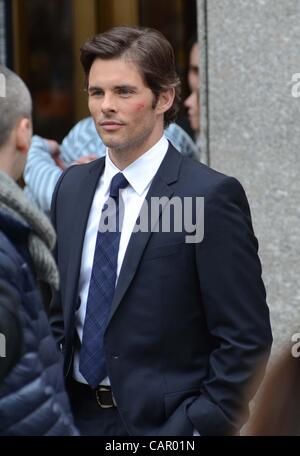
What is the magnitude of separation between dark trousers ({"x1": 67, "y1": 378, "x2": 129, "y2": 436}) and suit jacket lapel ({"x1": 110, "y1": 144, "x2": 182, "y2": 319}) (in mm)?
323

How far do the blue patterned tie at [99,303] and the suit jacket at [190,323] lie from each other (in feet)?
0.20

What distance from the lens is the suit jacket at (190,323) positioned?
3479mm

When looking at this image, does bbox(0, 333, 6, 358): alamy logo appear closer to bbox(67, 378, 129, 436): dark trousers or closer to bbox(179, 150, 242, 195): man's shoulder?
bbox(67, 378, 129, 436): dark trousers

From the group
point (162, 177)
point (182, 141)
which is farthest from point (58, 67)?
point (162, 177)

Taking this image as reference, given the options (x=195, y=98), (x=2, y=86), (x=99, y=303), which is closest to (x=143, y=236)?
(x=99, y=303)

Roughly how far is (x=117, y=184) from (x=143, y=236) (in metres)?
0.24

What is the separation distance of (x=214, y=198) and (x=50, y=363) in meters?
0.85

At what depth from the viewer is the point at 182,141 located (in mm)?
5367

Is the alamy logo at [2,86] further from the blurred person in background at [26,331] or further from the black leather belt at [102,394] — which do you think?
the black leather belt at [102,394]

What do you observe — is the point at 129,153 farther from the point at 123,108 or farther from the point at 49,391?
the point at 49,391

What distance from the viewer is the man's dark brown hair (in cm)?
365

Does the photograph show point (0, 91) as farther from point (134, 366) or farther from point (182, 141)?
point (182, 141)

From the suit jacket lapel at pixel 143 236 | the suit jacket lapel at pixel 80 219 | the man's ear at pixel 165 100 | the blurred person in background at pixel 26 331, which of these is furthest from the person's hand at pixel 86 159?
the blurred person in background at pixel 26 331

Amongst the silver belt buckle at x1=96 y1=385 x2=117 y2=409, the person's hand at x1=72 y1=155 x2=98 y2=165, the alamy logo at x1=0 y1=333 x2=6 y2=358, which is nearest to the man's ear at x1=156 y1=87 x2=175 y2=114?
the silver belt buckle at x1=96 y1=385 x2=117 y2=409
